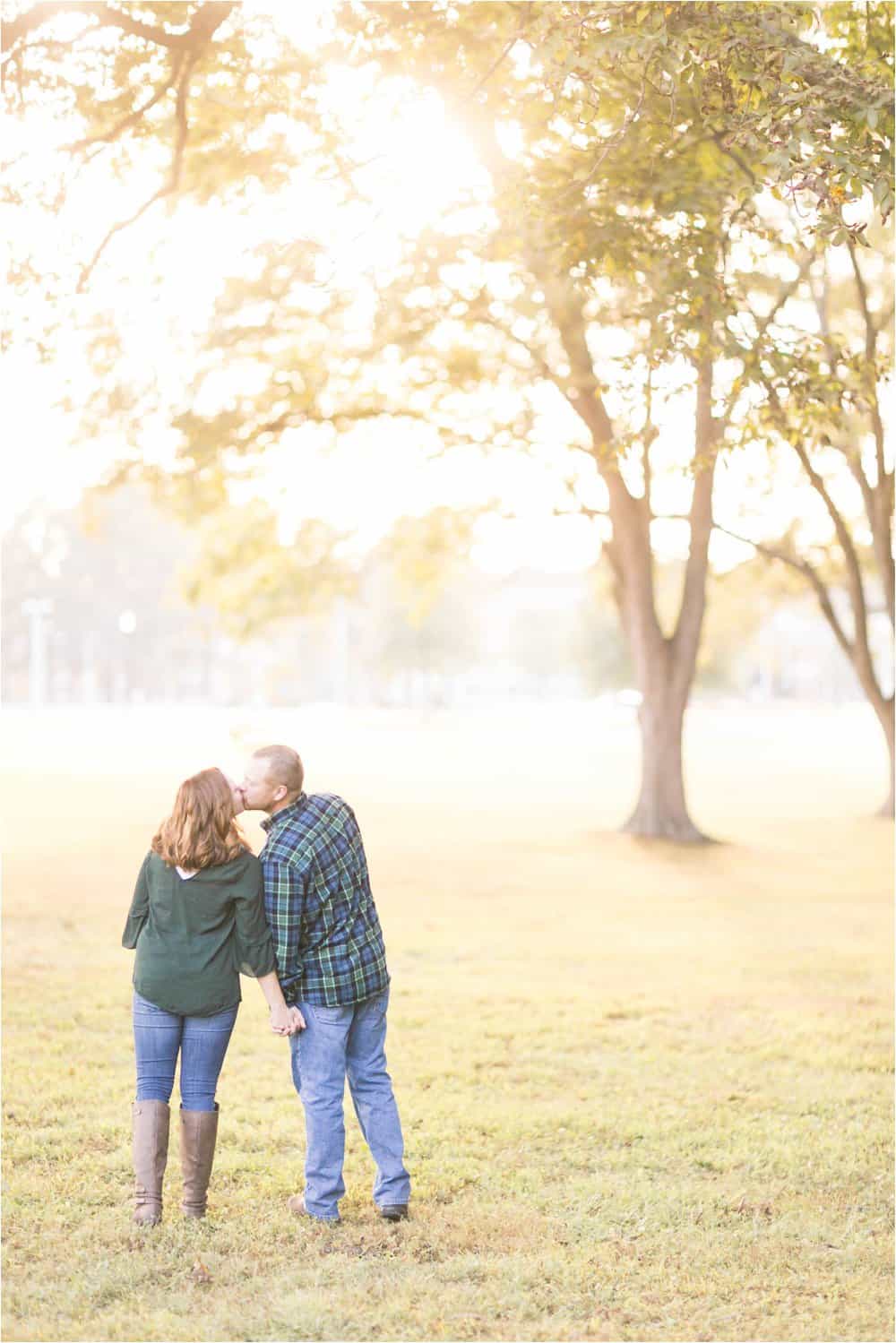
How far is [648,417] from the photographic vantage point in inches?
358

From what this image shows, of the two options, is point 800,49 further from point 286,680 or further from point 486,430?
point 286,680

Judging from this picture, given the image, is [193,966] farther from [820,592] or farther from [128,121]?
[820,592]

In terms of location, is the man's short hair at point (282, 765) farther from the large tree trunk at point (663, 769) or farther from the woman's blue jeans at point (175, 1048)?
the large tree trunk at point (663, 769)

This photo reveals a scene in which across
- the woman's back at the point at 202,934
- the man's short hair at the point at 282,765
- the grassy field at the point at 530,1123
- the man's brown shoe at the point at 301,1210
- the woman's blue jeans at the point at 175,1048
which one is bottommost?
the grassy field at the point at 530,1123

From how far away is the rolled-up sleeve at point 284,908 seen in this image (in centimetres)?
525

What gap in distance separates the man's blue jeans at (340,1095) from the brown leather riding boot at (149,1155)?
0.53 m

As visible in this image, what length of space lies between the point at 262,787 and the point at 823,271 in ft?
58.2

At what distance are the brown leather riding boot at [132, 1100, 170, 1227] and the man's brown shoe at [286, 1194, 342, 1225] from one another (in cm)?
51

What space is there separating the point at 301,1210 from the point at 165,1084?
0.75 m

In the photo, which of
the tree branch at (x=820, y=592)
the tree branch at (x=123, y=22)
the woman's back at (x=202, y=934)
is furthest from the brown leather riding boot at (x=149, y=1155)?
the tree branch at (x=820, y=592)

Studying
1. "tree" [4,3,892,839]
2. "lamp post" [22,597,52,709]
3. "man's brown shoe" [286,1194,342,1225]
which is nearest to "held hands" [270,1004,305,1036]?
"man's brown shoe" [286,1194,342,1225]

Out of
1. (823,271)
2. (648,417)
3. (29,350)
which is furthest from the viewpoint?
(823,271)

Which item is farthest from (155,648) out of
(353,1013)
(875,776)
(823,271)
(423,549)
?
(353,1013)

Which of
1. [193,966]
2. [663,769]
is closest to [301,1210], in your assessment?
[193,966]
